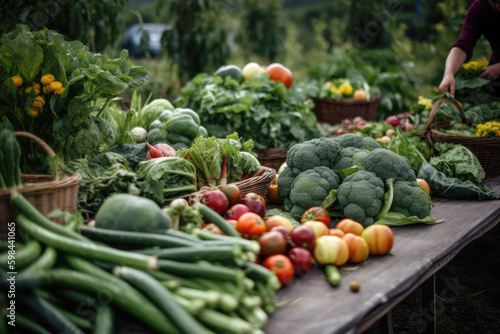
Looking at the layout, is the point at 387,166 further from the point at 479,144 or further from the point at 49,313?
the point at 49,313

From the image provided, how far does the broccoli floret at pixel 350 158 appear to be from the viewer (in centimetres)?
241

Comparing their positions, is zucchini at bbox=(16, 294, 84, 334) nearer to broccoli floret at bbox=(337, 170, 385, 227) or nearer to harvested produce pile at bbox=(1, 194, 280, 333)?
harvested produce pile at bbox=(1, 194, 280, 333)

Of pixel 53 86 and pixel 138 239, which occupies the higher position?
pixel 53 86

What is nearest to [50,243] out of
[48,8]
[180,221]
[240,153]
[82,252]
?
[82,252]

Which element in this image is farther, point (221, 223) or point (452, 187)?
point (452, 187)

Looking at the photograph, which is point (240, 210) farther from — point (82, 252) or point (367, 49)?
point (367, 49)

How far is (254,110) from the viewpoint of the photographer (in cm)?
365

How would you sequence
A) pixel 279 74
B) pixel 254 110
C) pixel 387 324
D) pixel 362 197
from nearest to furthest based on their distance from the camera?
pixel 387 324, pixel 362 197, pixel 254 110, pixel 279 74

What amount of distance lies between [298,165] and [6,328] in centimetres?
171

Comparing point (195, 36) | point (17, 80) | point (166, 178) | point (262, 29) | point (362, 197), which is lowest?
point (362, 197)

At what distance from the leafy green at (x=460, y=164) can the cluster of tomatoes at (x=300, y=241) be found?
1.35 m

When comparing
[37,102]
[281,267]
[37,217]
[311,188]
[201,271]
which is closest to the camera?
[201,271]

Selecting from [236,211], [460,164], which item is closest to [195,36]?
[460,164]

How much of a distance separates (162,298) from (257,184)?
1299mm
